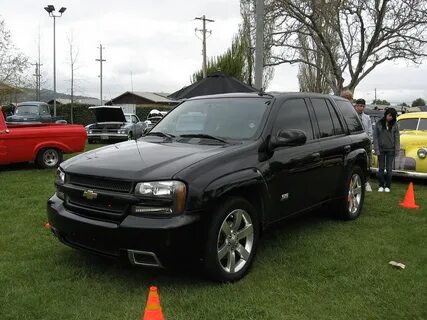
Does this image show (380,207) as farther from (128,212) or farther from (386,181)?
(128,212)

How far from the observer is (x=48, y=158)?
1140 cm

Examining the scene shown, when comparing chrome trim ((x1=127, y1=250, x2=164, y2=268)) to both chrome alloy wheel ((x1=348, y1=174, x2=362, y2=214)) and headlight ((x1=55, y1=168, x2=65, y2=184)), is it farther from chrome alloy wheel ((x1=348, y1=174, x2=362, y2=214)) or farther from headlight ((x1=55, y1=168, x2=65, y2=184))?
chrome alloy wheel ((x1=348, y1=174, x2=362, y2=214))

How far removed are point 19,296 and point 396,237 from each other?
4.30 metres

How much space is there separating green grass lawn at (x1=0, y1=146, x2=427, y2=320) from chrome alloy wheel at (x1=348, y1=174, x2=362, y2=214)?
22.6 inches

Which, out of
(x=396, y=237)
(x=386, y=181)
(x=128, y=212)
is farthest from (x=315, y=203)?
(x=386, y=181)

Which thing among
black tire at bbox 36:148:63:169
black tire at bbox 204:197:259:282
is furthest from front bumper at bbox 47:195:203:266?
black tire at bbox 36:148:63:169

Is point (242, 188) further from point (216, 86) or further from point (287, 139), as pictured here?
point (216, 86)

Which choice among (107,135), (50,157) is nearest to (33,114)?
(107,135)

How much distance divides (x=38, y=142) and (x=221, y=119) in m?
7.15

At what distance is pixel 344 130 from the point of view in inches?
255

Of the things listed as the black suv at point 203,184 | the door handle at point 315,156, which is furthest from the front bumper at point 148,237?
the door handle at point 315,156

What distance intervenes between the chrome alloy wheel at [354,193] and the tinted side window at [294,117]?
1.44 metres

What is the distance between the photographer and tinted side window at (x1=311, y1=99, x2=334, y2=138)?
5887 mm

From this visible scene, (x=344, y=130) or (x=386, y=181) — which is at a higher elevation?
(x=344, y=130)
